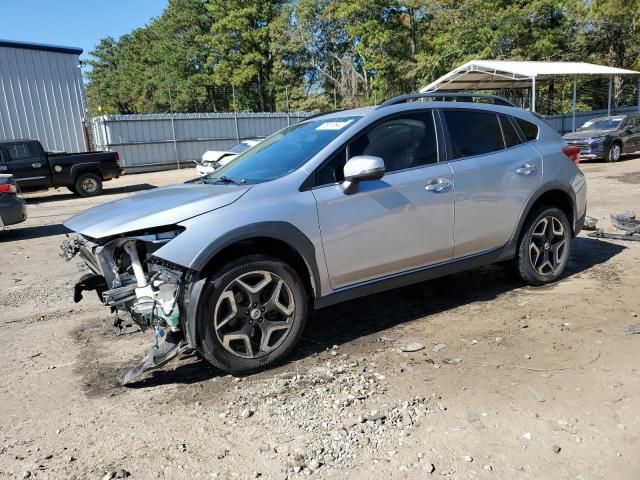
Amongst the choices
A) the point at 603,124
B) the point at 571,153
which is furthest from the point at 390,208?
the point at 603,124

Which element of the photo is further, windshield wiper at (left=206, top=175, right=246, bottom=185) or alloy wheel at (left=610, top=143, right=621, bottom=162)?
alloy wheel at (left=610, top=143, right=621, bottom=162)

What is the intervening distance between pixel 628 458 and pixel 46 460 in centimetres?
290

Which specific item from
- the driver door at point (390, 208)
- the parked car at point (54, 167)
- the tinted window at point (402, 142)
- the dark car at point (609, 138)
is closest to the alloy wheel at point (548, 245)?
the driver door at point (390, 208)

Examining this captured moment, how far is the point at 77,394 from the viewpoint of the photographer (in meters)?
3.52

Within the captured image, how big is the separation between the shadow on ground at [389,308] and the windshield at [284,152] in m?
1.33

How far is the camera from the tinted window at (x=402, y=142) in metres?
4.12

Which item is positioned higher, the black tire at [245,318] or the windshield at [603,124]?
the windshield at [603,124]

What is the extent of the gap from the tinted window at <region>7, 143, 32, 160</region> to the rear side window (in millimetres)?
14793

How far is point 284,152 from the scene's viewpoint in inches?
169

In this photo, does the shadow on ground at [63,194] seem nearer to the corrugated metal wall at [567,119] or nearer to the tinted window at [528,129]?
the tinted window at [528,129]

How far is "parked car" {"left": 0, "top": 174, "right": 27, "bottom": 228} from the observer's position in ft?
30.0

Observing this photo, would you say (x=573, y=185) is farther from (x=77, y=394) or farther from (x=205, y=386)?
(x=77, y=394)

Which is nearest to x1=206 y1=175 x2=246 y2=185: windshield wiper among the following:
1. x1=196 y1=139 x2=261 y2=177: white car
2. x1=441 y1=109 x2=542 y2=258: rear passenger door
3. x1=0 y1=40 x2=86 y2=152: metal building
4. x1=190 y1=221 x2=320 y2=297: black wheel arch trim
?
x1=190 y1=221 x2=320 y2=297: black wheel arch trim

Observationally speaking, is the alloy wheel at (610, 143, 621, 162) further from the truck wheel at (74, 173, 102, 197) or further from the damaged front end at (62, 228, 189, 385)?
the damaged front end at (62, 228, 189, 385)
